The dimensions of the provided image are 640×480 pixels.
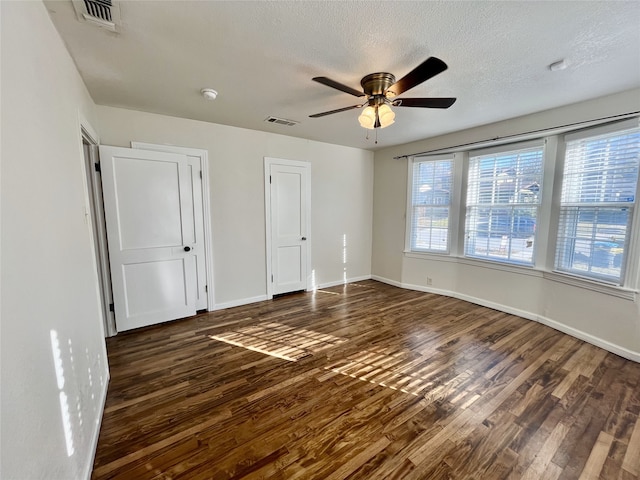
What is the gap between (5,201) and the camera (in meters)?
0.85

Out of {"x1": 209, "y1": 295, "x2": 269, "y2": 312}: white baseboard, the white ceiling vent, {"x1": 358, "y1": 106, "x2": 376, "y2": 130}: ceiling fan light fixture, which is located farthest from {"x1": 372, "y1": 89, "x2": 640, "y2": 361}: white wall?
the white ceiling vent

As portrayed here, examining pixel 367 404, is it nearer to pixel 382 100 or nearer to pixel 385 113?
pixel 385 113

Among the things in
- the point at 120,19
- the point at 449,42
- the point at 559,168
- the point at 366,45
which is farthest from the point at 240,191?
the point at 559,168

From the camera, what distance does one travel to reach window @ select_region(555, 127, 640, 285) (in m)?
2.53

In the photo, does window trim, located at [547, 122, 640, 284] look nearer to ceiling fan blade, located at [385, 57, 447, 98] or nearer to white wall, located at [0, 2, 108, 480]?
ceiling fan blade, located at [385, 57, 447, 98]

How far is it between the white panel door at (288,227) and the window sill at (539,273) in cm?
187

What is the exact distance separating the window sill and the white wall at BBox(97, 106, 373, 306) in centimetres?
122

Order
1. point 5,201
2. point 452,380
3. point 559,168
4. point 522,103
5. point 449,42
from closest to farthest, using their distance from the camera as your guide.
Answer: point 5,201, point 449,42, point 452,380, point 522,103, point 559,168

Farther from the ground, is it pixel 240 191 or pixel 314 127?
pixel 314 127

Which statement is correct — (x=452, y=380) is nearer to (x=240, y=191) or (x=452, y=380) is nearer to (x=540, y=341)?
(x=540, y=341)

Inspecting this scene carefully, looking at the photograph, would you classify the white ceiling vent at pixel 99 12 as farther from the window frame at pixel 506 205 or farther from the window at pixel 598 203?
the window at pixel 598 203

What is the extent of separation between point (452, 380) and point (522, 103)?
285 cm

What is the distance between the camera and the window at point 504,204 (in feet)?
10.7

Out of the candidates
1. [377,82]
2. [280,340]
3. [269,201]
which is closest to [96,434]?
[280,340]
